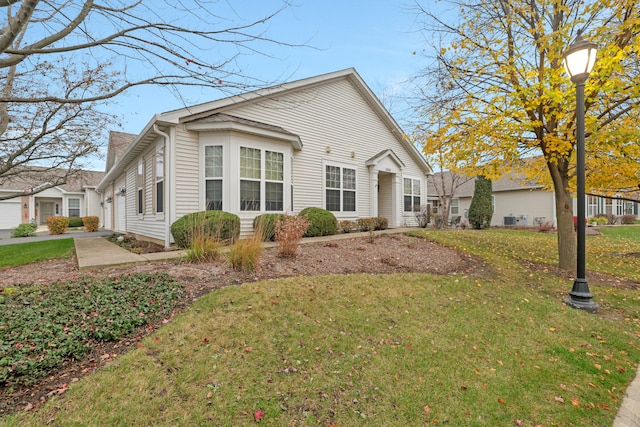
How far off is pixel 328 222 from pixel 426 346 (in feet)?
24.3

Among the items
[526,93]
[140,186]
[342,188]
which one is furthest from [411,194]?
[140,186]

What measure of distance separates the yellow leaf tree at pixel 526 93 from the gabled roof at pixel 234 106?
77.7 inches

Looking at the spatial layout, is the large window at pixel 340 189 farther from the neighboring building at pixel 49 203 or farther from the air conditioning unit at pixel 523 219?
the neighboring building at pixel 49 203

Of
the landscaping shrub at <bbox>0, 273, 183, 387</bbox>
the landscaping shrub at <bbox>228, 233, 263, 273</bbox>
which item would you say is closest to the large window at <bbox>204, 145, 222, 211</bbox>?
the landscaping shrub at <bbox>228, 233, 263, 273</bbox>

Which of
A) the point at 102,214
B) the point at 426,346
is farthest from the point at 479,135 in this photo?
the point at 102,214

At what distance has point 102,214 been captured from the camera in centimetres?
2488

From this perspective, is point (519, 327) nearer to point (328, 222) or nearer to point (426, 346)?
point (426, 346)

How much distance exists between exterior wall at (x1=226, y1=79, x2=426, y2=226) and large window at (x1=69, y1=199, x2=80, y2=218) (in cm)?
2686

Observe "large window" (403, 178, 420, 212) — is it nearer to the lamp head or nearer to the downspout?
the lamp head

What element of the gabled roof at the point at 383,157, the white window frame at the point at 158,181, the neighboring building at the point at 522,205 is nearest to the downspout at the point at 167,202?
the white window frame at the point at 158,181

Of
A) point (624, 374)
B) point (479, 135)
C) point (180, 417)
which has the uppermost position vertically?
point (479, 135)

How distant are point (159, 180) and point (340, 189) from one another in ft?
21.9

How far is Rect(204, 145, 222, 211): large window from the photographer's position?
8.82 metres

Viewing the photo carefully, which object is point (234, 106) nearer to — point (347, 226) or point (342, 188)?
point (342, 188)
